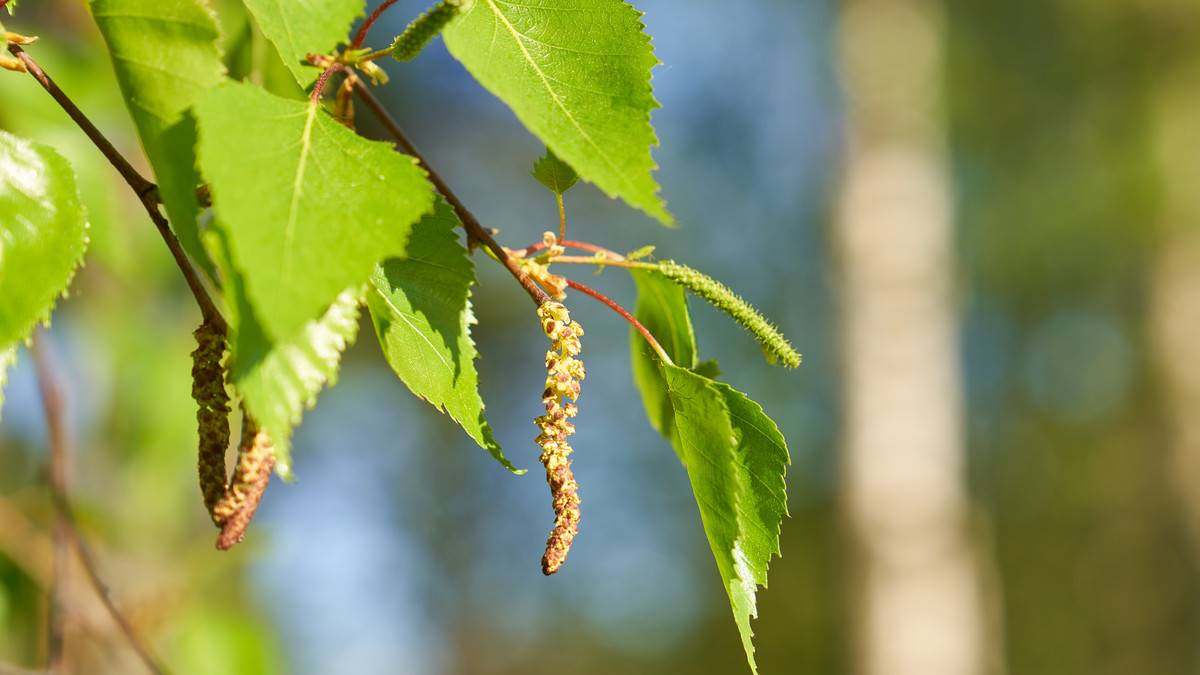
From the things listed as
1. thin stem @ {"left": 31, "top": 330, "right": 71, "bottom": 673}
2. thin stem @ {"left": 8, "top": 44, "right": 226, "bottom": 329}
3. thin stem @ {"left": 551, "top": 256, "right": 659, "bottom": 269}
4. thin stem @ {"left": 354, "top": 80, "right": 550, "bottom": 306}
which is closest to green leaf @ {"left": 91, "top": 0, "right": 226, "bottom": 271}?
thin stem @ {"left": 8, "top": 44, "right": 226, "bottom": 329}

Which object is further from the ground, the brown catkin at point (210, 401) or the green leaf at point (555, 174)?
the green leaf at point (555, 174)

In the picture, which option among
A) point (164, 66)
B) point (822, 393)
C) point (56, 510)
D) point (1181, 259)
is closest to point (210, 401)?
point (164, 66)

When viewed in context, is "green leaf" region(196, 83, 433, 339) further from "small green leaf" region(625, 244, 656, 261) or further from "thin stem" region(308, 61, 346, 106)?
"small green leaf" region(625, 244, 656, 261)

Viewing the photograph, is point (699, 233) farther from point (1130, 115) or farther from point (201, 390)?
point (201, 390)

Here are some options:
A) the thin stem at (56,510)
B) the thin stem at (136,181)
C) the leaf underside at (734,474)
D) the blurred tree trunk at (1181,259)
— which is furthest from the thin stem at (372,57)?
the blurred tree trunk at (1181,259)

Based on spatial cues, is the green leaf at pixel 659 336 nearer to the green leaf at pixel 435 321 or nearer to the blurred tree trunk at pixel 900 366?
the green leaf at pixel 435 321

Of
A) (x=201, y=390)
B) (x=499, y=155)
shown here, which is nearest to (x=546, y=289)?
(x=201, y=390)
